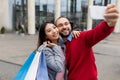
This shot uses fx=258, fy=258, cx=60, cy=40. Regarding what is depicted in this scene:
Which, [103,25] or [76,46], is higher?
[103,25]

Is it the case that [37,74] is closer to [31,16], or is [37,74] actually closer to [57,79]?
[57,79]

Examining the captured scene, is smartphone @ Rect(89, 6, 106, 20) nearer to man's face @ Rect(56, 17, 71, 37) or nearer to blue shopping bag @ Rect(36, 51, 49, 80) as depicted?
man's face @ Rect(56, 17, 71, 37)

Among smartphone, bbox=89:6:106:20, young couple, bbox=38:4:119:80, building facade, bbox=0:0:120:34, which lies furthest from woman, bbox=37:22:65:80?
building facade, bbox=0:0:120:34

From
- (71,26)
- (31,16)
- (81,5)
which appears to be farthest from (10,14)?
(71,26)

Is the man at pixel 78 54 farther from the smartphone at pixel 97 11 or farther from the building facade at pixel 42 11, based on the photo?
the building facade at pixel 42 11

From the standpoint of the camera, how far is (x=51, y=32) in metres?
2.76

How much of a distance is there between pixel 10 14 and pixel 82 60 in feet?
104

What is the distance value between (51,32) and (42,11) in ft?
105

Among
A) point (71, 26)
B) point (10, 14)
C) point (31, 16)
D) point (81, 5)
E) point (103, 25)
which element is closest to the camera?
point (103, 25)

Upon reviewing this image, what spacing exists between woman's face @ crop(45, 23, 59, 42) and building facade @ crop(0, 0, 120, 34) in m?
26.6

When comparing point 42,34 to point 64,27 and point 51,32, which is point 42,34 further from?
point 64,27

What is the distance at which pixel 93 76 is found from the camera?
2.75 m

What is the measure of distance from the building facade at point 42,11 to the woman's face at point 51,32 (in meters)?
26.6

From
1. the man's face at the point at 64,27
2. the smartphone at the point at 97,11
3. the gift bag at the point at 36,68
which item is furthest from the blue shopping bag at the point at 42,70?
the smartphone at the point at 97,11
